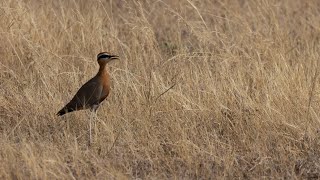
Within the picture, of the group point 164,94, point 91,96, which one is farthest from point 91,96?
point 164,94

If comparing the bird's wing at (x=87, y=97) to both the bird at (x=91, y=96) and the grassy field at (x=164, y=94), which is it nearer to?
the bird at (x=91, y=96)

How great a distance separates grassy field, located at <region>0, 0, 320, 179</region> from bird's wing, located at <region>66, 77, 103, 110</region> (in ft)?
0.65

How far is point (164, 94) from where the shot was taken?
26.8 feet

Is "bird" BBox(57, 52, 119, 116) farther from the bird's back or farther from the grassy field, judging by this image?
the grassy field

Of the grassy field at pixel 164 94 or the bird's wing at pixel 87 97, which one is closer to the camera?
the grassy field at pixel 164 94

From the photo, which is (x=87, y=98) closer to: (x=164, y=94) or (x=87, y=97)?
(x=87, y=97)

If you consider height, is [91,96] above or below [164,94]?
above

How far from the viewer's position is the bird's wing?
7.71m

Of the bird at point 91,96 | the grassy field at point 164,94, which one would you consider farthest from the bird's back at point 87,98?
the grassy field at point 164,94

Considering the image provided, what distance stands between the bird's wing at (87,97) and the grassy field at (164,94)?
198 mm

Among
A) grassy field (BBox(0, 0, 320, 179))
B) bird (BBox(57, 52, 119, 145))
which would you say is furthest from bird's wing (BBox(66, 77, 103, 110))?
grassy field (BBox(0, 0, 320, 179))

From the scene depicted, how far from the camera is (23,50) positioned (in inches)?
372

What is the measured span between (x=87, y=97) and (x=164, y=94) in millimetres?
841

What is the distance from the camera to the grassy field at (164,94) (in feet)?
22.1
